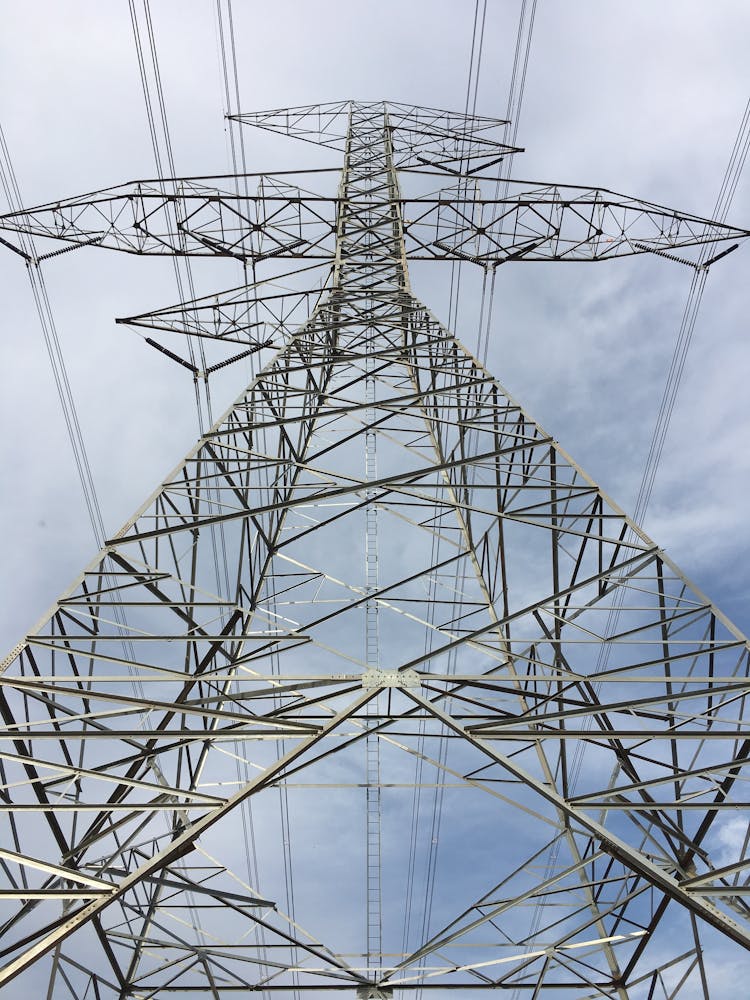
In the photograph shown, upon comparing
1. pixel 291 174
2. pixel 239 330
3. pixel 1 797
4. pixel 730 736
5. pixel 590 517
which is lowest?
pixel 1 797

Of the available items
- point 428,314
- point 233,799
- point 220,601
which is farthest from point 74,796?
point 428,314

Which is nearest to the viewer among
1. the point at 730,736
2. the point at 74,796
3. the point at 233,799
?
the point at 233,799

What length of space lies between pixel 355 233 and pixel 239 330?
3.60m

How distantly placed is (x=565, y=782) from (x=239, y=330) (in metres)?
11.0

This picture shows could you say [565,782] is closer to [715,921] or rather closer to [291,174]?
[715,921]

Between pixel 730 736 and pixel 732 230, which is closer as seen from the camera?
pixel 730 736

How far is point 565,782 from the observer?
1040 centimetres

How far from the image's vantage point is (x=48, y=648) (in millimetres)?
7184

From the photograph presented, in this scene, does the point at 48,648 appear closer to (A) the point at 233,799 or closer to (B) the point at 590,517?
(A) the point at 233,799

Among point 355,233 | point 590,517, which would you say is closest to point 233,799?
point 590,517

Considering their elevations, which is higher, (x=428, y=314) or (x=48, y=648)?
(x=428, y=314)

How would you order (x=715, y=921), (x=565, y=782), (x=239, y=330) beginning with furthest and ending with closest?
(x=239, y=330)
(x=565, y=782)
(x=715, y=921)

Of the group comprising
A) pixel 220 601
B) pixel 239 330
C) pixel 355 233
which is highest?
pixel 355 233

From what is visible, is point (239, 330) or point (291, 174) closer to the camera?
point (239, 330)
